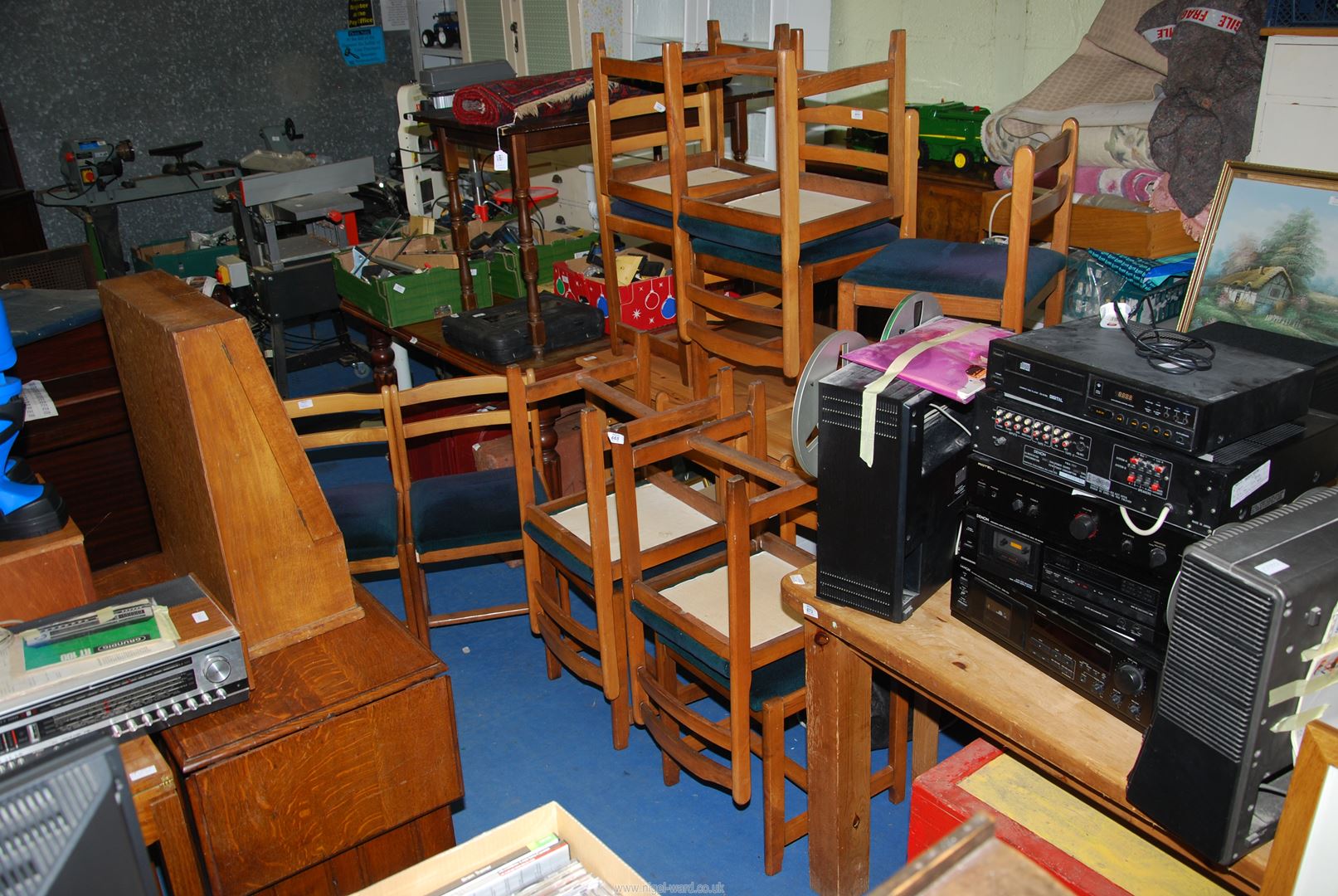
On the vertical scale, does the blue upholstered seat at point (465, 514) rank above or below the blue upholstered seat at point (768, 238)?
below

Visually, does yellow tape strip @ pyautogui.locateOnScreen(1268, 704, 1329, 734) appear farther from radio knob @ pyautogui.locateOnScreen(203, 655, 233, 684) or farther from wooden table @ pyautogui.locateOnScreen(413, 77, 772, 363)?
wooden table @ pyautogui.locateOnScreen(413, 77, 772, 363)

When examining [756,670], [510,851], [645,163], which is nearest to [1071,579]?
[756,670]

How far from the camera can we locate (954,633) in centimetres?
175

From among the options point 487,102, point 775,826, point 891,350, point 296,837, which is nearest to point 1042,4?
point 487,102

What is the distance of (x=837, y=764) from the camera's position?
2014 mm

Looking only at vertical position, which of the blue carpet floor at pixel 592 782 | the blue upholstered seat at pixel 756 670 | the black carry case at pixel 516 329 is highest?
the black carry case at pixel 516 329

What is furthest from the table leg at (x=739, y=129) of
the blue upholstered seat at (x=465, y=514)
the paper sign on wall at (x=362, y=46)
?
the paper sign on wall at (x=362, y=46)

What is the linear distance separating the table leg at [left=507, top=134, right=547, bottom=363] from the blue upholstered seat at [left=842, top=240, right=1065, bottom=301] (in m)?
1.30

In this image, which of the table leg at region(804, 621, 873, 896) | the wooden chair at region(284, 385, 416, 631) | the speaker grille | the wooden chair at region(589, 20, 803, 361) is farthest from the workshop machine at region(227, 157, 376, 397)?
the speaker grille

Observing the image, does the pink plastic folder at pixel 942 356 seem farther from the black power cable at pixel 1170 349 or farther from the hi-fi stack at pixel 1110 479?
the black power cable at pixel 1170 349

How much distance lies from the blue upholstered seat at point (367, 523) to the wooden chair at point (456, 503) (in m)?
0.05

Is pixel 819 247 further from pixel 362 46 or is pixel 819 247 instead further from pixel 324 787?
pixel 362 46

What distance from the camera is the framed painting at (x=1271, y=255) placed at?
238cm

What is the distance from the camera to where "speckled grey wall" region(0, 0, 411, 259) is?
5.96 meters
